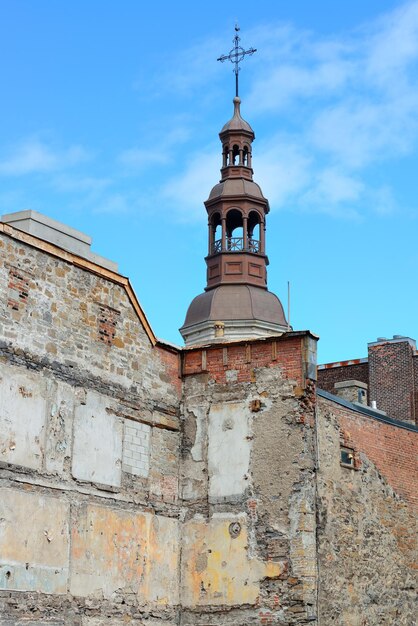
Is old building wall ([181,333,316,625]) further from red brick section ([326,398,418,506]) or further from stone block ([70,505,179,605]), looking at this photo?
red brick section ([326,398,418,506])

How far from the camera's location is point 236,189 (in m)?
42.6

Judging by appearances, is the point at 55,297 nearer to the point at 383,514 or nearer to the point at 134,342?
the point at 134,342

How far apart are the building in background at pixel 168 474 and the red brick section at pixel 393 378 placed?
10.8 m

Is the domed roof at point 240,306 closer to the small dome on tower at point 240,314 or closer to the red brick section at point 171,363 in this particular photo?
the small dome on tower at point 240,314

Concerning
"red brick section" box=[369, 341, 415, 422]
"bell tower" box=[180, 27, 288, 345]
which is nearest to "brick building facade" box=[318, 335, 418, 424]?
"red brick section" box=[369, 341, 415, 422]

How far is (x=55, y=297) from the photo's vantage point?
18.7 meters

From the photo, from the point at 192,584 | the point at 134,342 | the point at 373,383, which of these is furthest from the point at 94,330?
the point at 373,383

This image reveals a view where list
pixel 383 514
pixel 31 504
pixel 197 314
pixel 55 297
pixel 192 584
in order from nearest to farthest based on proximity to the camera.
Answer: pixel 31 504 < pixel 55 297 < pixel 192 584 < pixel 383 514 < pixel 197 314

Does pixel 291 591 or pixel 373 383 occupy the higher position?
pixel 373 383

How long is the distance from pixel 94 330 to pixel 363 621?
750 cm

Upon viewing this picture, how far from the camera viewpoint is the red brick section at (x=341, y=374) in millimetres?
35156

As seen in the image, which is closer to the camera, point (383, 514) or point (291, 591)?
point (291, 591)

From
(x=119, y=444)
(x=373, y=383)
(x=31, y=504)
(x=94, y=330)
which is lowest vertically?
(x=31, y=504)

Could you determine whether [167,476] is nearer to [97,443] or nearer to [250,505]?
[250,505]
